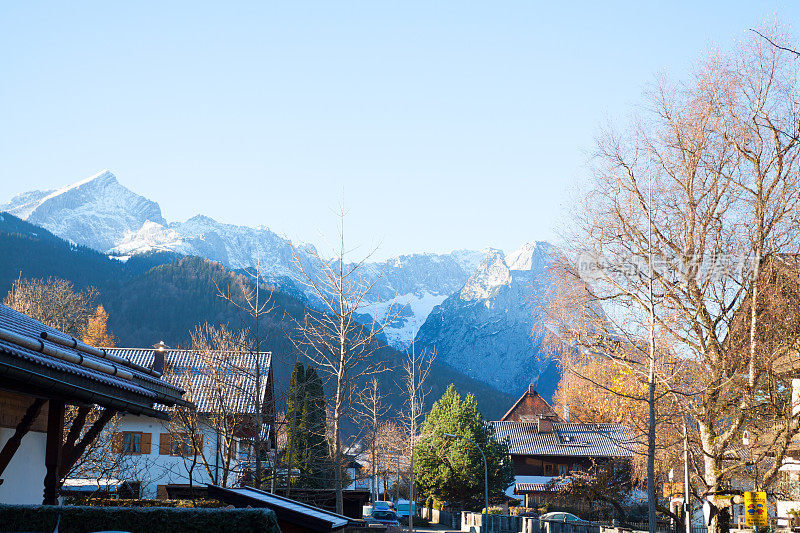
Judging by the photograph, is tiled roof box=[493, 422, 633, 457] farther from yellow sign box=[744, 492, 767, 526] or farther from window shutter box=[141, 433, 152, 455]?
yellow sign box=[744, 492, 767, 526]

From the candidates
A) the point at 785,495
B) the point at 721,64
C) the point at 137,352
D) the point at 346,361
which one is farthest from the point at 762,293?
the point at 137,352

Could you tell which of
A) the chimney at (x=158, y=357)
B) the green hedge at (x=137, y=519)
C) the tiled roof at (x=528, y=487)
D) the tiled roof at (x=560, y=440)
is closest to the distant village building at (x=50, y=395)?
the green hedge at (x=137, y=519)

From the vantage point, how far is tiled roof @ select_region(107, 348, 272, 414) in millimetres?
24438

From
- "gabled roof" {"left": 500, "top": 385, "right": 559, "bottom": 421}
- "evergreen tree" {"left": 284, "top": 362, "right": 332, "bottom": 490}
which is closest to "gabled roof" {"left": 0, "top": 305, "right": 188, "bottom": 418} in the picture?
"evergreen tree" {"left": 284, "top": 362, "right": 332, "bottom": 490}

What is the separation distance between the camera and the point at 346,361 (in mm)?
20438

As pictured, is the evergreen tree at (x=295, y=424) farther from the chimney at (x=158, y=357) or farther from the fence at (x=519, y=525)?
the fence at (x=519, y=525)

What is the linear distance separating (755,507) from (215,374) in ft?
53.1

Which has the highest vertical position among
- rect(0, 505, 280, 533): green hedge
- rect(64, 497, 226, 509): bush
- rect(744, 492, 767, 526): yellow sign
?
rect(0, 505, 280, 533): green hedge

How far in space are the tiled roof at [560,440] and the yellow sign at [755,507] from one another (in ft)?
167

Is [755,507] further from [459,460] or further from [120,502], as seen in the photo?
[459,460]

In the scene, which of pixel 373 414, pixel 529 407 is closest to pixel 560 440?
pixel 529 407

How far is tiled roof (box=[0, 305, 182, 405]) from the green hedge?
1.52 meters

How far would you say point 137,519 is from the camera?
7633mm

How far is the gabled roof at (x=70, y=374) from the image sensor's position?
307 inches
